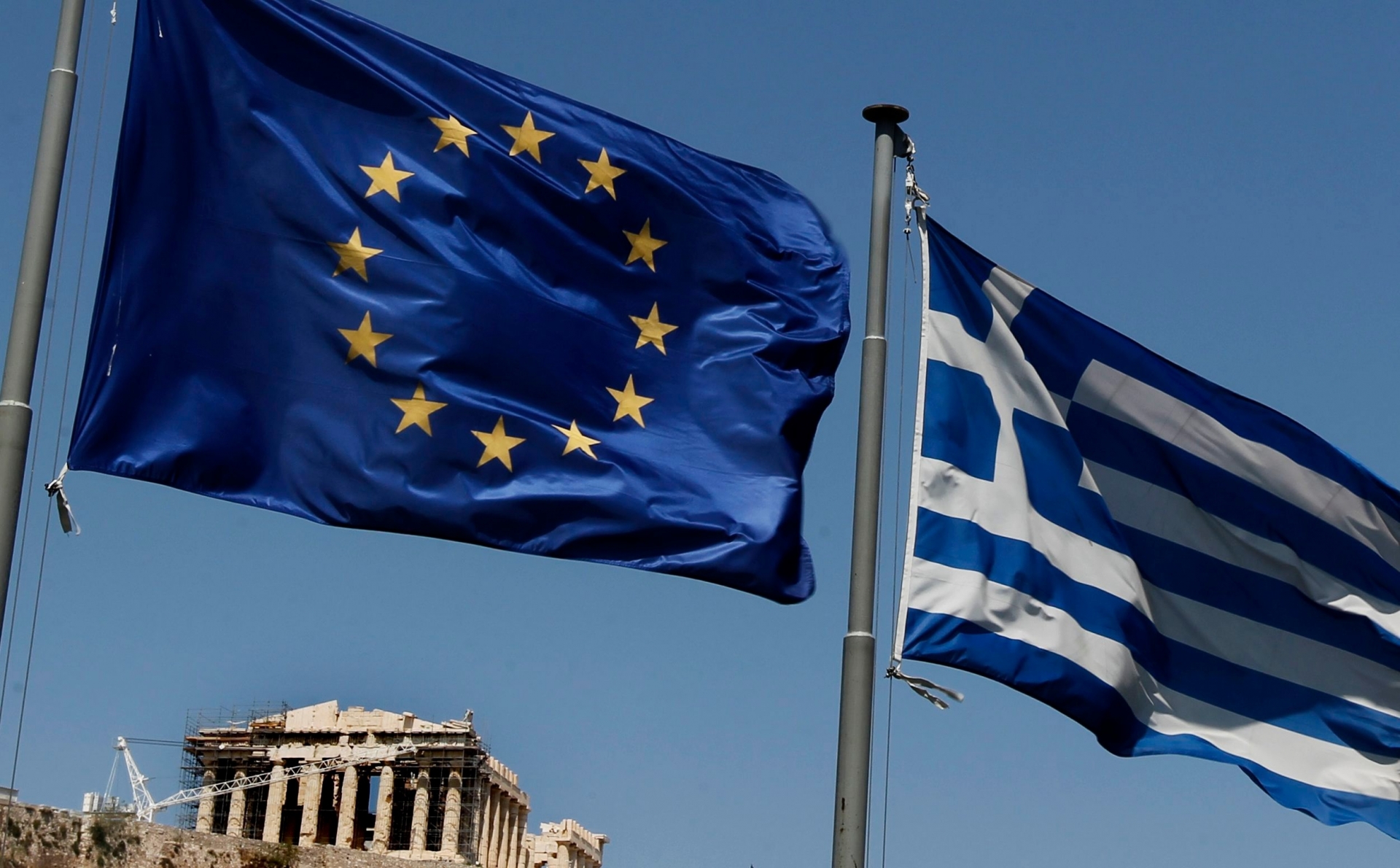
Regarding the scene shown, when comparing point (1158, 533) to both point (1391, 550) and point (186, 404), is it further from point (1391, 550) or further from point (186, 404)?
point (186, 404)

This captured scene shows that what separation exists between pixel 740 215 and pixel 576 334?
4.53 ft

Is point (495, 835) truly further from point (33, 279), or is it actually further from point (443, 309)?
point (33, 279)

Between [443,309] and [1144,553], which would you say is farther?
[1144,553]

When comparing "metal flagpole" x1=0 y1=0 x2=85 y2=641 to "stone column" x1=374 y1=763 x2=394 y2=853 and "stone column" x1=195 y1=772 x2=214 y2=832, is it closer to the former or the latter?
"stone column" x1=374 y1=763 x2=394 y2=853

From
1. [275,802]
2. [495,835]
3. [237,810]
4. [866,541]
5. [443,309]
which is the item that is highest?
[275,802]

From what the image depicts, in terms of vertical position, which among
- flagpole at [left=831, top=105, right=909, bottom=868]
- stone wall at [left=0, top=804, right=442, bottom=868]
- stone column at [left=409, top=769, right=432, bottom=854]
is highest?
stone column at [left=409, top=769, right=432, bottom=854]

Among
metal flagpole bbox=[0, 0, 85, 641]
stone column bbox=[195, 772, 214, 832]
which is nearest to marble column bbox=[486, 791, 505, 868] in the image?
stone column bbox=[195, 772, 214, 832]

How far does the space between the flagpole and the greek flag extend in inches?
25.6

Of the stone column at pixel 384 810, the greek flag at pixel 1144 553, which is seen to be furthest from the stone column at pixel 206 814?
the greek flag at pixel 1144 553

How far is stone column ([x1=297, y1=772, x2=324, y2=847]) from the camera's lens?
98.9m

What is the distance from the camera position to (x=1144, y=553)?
12.8 meters

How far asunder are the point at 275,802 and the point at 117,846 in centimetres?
3598

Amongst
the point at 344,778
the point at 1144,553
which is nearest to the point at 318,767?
the point at 344,778

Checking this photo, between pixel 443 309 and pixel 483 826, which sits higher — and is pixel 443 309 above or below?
below
